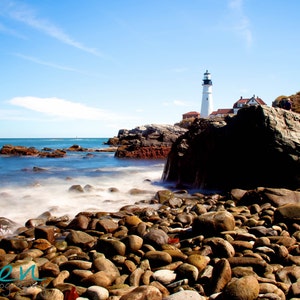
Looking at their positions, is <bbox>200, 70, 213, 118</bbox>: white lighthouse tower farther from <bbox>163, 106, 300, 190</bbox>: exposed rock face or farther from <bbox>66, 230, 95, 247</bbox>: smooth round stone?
<bbox>66, 230, 95, 247</bbox>: smooth round stone

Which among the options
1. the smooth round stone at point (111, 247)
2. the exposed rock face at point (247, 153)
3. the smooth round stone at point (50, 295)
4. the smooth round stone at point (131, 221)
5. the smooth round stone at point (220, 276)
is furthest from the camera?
the exposed rock face at point (247, 153)

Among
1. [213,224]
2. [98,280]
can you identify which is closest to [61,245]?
[98,280]

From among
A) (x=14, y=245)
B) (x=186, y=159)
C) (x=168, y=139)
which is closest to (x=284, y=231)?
(x=14, y=245)

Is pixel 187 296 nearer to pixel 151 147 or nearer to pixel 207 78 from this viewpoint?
pixel 151 147

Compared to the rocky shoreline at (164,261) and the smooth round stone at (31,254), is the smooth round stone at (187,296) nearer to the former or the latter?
the rocky shoreline at (164,261)

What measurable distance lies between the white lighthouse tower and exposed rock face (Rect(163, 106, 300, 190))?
6276cm

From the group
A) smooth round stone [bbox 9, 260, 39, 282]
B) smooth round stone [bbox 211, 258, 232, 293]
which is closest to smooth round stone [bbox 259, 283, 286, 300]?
smooth round stone [bbox 211, 258, 232, 293]

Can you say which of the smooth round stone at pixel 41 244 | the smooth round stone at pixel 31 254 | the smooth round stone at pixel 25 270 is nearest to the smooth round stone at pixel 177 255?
the smooth round stone at pixel 25 270

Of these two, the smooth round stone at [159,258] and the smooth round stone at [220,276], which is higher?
the smooth round stone at [220,276]

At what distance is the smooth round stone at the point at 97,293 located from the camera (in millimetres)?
3699

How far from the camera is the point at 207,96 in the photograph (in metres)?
75.9

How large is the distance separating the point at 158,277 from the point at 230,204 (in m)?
5.02

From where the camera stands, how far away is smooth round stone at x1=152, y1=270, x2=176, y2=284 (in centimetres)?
412

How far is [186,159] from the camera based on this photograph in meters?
15.2
